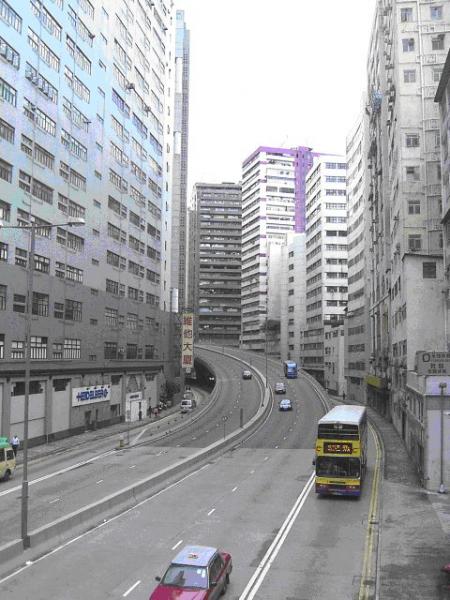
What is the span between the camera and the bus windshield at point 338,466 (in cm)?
3019

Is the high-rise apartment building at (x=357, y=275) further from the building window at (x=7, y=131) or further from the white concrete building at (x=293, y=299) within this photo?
the building window at (x=7, y=131)

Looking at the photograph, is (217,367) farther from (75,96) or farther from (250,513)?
(250,513)

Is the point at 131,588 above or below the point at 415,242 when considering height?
below

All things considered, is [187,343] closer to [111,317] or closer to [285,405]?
[285,405]

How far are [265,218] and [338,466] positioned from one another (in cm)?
16185

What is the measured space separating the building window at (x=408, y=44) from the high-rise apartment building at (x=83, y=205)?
33.9 metres

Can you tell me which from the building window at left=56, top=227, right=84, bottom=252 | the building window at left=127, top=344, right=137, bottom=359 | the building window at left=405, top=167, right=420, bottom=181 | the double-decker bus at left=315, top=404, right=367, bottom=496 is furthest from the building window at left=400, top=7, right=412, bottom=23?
the double-decker bus at left=315, top=404, right=367, bottom=496

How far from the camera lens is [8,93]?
159ft

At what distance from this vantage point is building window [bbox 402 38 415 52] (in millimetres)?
64938

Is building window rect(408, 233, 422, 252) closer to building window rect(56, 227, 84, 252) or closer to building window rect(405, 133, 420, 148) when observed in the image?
building window rect(405, 133, 420, 148)

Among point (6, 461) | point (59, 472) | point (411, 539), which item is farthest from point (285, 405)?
point (411, 539)

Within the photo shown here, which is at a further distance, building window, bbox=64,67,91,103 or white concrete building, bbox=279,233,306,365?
white concrete building, bbox=279,233,306,365

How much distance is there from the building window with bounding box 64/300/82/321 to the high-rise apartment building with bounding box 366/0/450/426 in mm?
32986

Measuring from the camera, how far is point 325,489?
99.8 ft
